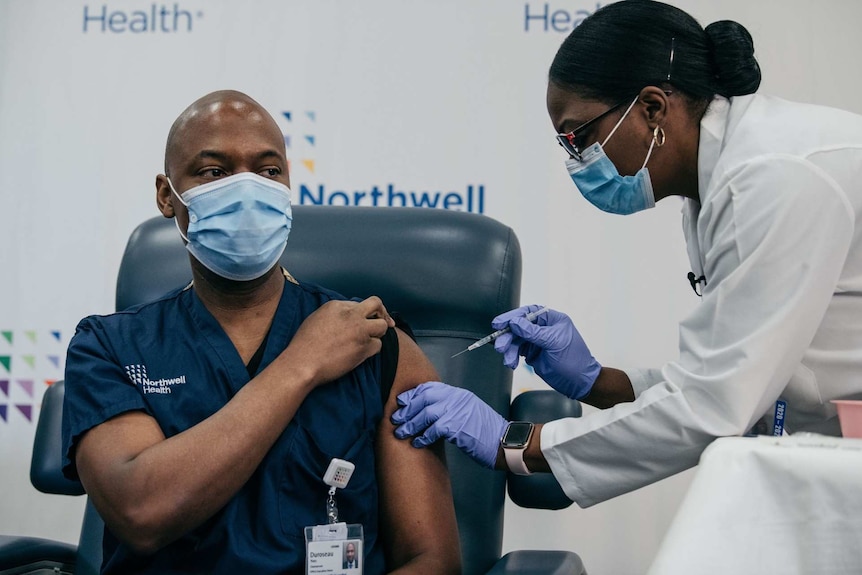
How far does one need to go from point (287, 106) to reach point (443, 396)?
4.55ft

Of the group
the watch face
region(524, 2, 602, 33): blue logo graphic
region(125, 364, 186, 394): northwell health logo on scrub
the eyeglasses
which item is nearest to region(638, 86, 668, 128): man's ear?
the eyeglasses

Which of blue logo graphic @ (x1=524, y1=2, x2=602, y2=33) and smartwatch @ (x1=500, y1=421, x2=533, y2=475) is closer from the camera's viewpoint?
smartwatch @ (x1=500, y1=421, x2=533, y2=475)

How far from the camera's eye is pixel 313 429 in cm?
148

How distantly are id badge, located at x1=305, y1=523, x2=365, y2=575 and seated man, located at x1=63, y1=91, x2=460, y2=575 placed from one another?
18mm

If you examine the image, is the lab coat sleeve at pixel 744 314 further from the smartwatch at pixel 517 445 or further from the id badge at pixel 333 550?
the id badge at pixel 333 550

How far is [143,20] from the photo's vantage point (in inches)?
108

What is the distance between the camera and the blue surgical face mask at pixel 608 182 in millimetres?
1592

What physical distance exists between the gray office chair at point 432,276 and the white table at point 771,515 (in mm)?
871

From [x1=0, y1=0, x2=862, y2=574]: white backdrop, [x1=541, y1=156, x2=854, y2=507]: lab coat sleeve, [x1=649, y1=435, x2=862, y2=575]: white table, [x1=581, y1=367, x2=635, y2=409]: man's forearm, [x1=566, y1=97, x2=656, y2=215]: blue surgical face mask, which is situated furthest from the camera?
[x1=0, y1=0, x2=862, y2=574]: white backdrop

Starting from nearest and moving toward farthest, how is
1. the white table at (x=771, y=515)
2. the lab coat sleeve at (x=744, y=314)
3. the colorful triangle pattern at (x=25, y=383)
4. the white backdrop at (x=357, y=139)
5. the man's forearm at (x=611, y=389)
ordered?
the white table at (x=771, y=515) → the lab coat sleeve at (x=744, y=314) → the man's forearm at (x=611, y=389) → the white backdrop at (x=357, y=139) → the colorful triangle pattern at (x=25, y=383)

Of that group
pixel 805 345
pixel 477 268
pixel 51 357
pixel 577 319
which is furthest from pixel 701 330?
pixel 51 357

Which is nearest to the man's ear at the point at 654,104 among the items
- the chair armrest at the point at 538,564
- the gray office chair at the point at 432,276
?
the gray office chair at the point at 432,276

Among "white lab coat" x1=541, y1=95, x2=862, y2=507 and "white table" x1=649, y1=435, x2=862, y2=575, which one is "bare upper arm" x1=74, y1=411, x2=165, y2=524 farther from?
"white table" x1=649, y1=435, x2=862, y2=575

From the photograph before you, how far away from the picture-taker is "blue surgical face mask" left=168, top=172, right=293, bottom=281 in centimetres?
151
